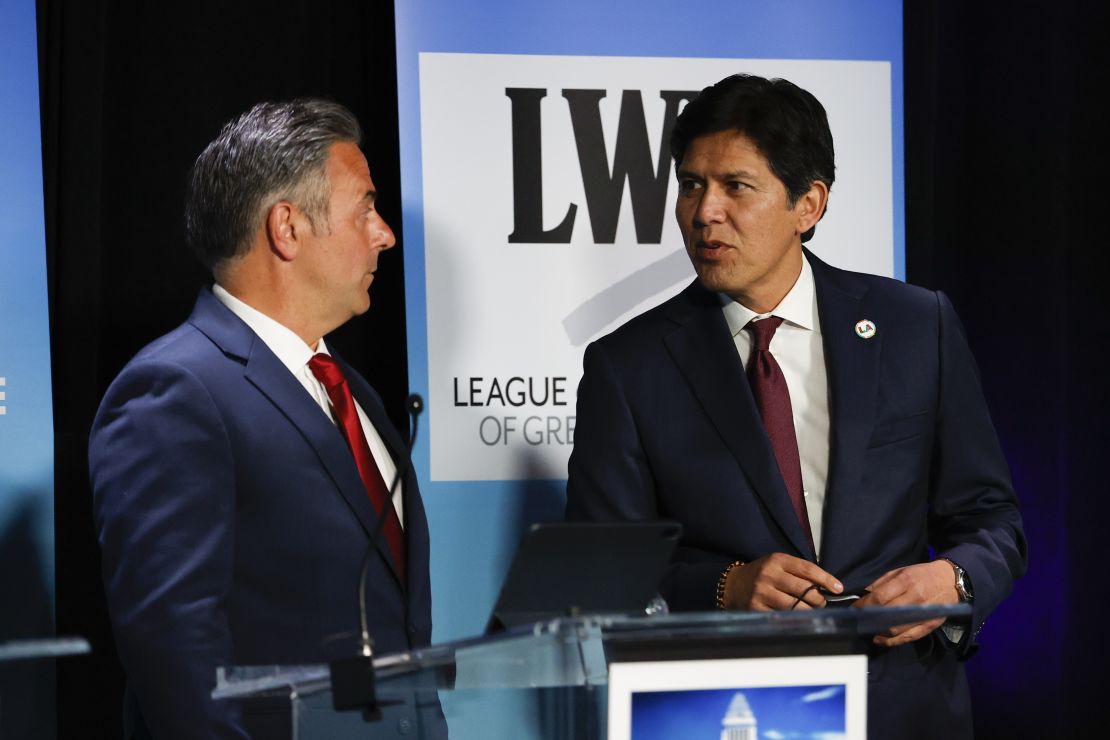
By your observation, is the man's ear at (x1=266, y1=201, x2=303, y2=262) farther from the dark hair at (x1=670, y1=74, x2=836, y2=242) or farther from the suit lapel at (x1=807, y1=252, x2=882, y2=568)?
the suit lapel at (x1=807, y1=252, x2=882, y2=568)

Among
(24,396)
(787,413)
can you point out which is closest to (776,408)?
(787,413)

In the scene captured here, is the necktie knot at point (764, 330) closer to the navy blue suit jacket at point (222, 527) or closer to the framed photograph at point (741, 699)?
the navy blue suit jacket at point (222, 527)

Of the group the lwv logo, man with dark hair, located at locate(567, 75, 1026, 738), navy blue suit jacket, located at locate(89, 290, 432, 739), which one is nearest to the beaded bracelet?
man with dark hair, located at locate(567, 75, 1026, 738)

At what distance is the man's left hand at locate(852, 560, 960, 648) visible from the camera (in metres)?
2.50

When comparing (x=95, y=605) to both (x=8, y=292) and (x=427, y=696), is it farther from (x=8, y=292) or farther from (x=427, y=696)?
(x=427, y=696)

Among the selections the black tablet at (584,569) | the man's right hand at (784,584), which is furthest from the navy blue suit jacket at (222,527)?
the black tablet at (584,569)

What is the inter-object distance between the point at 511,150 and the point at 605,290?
42 cm

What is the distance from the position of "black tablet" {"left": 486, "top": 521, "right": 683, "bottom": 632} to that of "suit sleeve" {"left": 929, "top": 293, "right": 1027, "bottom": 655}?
119cm

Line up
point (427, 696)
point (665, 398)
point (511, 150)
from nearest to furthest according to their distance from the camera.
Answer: point (427, 696)
point (665, 398)
point (511, 150)

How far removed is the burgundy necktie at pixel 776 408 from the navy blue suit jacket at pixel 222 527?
0.74 metres

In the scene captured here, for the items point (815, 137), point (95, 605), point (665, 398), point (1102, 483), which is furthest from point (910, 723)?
point (95, 605)

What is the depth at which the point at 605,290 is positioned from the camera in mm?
3693

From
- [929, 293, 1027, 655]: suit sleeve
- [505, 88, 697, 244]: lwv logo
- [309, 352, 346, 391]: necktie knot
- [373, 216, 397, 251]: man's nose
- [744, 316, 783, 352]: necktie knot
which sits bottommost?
[929, 293, 1027, 655]: suit sleeve

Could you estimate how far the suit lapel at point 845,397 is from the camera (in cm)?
284
